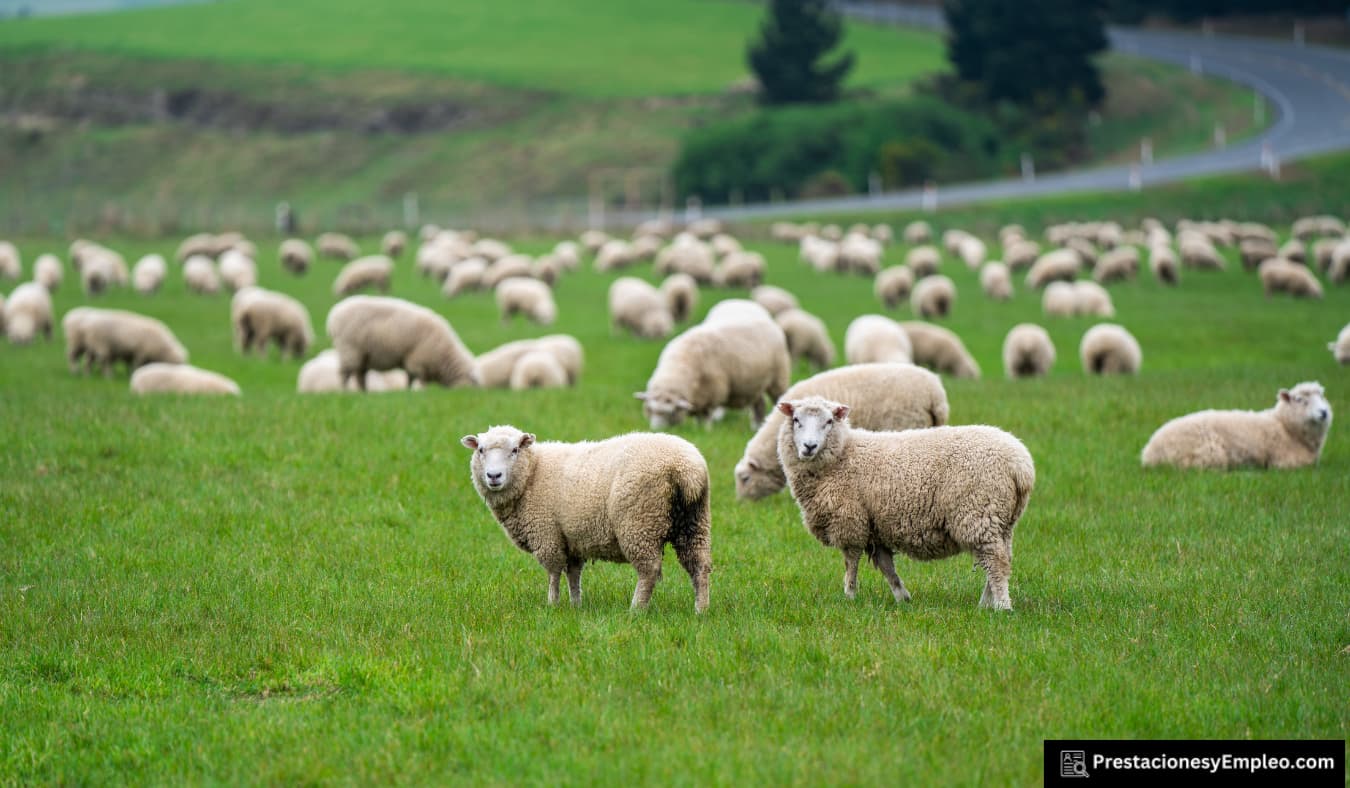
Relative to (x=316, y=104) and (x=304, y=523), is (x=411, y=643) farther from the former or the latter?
(x=316, y=104)

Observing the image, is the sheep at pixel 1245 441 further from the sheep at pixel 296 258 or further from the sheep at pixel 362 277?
the sheep at pixel 296 258

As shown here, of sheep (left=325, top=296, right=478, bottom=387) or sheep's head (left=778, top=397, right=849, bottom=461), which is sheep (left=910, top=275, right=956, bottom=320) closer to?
sheep (left=325, top=296, right=478, bottom=387)

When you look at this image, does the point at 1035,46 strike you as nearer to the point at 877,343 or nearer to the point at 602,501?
the point at 877,343

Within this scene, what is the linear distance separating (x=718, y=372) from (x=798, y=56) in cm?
7545

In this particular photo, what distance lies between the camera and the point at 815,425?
32.3 ft

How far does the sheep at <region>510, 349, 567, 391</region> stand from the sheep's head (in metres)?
11.7

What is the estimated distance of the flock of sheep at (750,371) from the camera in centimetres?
944

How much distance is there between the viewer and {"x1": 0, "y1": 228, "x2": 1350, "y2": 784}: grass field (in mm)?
7125

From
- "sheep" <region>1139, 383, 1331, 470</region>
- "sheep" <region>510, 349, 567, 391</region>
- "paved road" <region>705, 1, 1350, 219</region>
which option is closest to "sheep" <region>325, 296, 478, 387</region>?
"sheep" <region>510, 349, 567, 391</region>

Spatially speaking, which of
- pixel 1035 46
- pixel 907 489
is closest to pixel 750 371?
pixel 907 489

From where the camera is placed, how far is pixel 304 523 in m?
12.5

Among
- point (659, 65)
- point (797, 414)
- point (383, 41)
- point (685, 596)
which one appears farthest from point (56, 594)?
point (383, 41)

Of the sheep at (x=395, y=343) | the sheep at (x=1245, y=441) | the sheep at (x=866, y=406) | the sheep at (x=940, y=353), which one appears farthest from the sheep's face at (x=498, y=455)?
the sheep at (x=940, y=353)

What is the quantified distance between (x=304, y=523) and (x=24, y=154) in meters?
98.6
